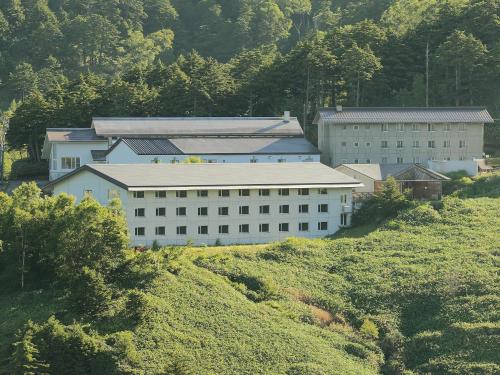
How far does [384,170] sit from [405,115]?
6692mm

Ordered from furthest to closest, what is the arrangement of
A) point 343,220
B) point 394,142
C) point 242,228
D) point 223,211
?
point 394,142 < point 343,220 < point 242,228 < point 223,211

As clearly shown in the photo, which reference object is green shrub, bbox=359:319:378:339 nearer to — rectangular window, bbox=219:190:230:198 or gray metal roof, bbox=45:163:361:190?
gray metal roof, bbox=45:163:361:190

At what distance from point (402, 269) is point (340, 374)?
26.5 feet

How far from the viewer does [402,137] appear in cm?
5766

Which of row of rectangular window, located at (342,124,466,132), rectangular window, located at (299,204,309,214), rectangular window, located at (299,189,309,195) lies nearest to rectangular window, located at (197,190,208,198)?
rectangular window, located at (299,189,309,195)

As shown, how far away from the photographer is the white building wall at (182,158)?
5475 centimetres

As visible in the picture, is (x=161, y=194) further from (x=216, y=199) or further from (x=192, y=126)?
(x=192, y=126)

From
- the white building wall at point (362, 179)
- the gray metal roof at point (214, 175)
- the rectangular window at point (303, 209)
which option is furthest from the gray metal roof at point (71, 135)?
the rectangular window at point (303, 209)

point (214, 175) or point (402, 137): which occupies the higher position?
point (402, 137)

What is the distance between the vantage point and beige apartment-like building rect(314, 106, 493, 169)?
57.4m

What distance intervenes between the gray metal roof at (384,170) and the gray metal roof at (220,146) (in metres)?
5.09

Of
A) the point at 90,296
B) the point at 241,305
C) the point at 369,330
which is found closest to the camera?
the point at 90,296

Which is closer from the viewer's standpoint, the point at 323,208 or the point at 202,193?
the point at 202,193

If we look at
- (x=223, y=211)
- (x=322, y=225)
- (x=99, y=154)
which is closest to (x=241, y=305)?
(x=223, y=211)
